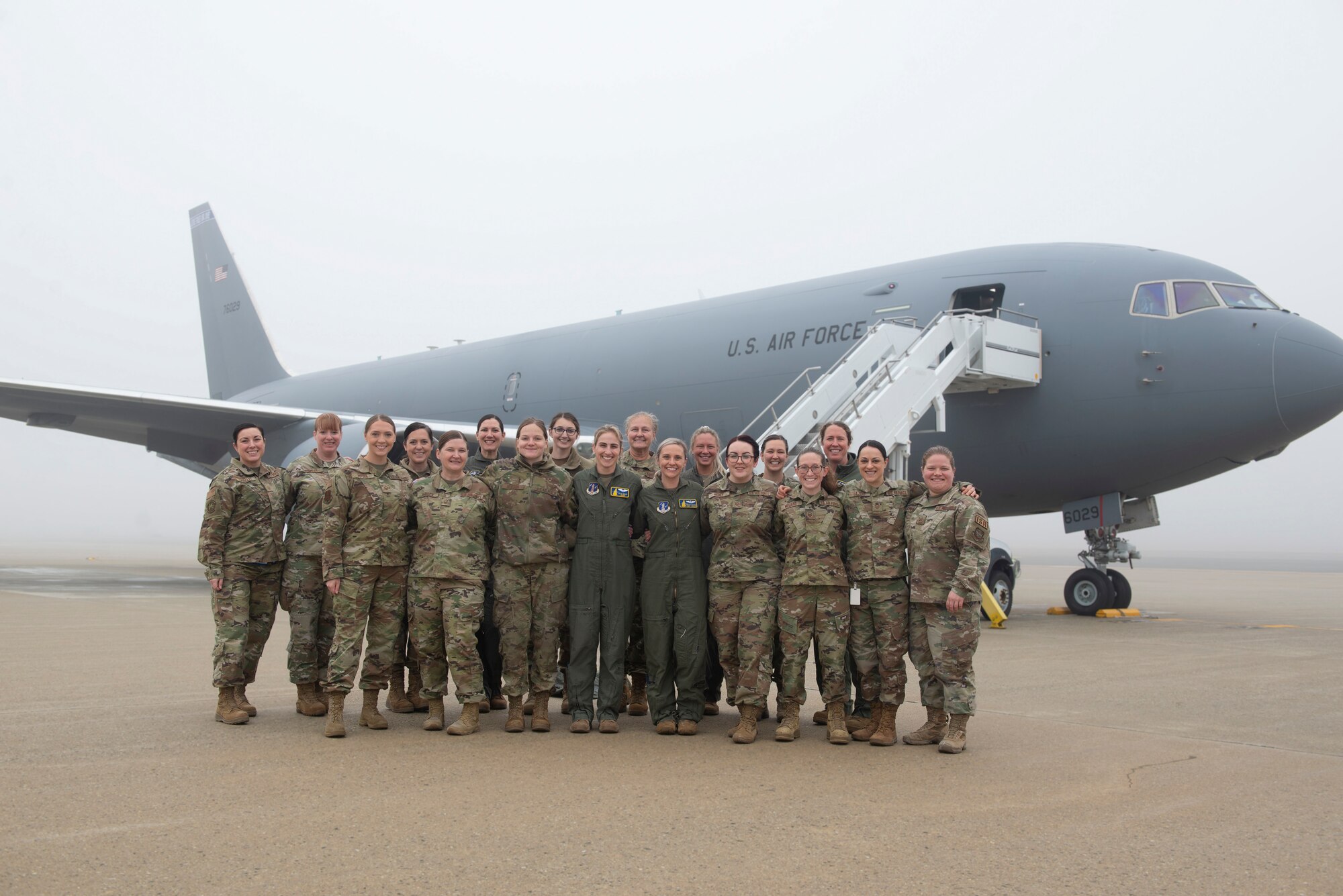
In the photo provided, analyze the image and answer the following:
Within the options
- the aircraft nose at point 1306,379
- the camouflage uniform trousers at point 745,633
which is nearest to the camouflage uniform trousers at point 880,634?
the camouflage uniform trousers at point 745,633

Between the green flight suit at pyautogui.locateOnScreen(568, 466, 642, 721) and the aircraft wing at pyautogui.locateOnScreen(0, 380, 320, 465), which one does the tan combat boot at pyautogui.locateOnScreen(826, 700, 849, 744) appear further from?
the aircraft wing at pyautogui.locateOnScreen(0, 380, 320, 465)

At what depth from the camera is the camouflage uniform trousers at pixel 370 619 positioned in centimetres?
495

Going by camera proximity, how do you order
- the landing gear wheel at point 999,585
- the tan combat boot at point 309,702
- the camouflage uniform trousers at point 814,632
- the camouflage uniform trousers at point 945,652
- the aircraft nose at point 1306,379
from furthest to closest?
the landing gear wheel at point 999,585 < the aircraft nose at point 1306,379 < the tan combat boot at point 309,702 < the camouflage uniform trousers at point 814,632 < the camouflage uniform trousers at point 945,652

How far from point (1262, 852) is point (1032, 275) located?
8.82 meters

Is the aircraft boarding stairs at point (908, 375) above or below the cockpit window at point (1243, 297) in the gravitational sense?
below

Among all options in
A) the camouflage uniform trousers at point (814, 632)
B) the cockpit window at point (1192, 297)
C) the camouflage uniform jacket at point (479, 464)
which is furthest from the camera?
the cockpit window at point (1192, 297)

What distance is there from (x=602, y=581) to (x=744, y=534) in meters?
0.78

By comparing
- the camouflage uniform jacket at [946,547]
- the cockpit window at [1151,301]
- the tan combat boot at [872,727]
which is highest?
the cockpit window at [1151,301]

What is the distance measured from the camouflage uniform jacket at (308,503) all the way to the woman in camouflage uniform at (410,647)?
1.28 ft

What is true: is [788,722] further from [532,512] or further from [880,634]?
[532,512]

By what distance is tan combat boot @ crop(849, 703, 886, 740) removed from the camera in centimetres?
489

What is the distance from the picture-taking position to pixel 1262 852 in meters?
3.01

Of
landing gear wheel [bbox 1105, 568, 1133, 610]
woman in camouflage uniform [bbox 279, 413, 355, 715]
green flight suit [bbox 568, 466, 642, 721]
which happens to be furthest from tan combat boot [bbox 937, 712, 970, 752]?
landing gear wheel [bbox 1105, 568, 1133, 610]

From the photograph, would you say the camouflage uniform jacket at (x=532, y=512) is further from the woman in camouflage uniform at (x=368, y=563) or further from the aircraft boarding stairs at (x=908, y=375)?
the aircraft boarding stairs at (x=908, y=375)
